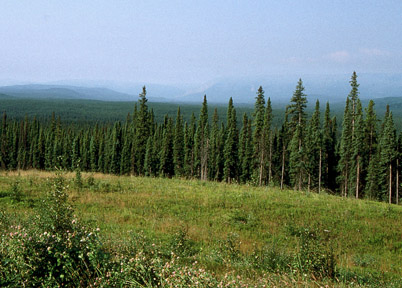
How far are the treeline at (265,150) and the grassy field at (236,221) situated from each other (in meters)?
21.6

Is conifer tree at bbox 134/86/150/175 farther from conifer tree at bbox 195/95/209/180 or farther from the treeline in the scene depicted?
conifer tree at bbox 195/95/209/180

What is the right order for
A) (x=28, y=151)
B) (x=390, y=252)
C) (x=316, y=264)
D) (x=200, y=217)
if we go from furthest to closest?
(x=28, y=151), (x=200, y=217), (x=390, y=252), (x=316, y=264)

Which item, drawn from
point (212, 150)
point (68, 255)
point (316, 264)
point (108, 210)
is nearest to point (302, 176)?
point (212, 150)

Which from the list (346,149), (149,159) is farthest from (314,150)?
(149,159)

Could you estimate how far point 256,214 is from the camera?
630 inches

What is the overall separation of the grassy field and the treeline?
21.6 m

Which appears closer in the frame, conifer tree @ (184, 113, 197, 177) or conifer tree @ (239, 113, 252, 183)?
conifer tree @ (239, 113, 252, 183)

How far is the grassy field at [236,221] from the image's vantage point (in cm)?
1025

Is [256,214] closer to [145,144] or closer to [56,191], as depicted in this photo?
[56,191]

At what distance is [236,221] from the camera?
14695mm

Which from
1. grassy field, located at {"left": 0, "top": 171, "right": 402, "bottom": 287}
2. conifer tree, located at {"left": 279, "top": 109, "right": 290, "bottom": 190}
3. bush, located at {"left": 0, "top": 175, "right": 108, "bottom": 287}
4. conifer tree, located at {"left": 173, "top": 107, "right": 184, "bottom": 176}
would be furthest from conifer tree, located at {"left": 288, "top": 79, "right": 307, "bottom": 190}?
bush, located at {"left": 0, "top": 175, "right": 108, "bottom": 287}

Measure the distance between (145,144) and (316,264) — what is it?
71215 millimetres

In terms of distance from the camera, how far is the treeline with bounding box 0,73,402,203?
2238 inches

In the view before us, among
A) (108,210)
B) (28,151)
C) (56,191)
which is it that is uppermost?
(56,191)
